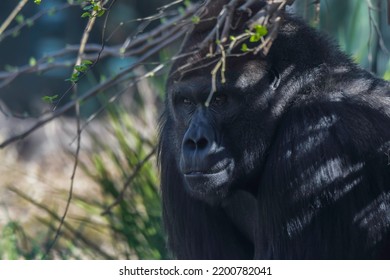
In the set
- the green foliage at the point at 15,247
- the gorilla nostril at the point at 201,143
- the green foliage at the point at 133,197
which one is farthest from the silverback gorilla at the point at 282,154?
the green foliage at the point at 15,247

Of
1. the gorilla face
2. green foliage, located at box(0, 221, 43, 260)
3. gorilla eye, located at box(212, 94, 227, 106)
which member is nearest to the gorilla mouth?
the gorilla face

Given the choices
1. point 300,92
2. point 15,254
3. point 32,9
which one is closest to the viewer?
point 300,92

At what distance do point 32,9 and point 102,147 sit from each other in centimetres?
557

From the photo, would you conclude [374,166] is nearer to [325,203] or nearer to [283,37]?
[325,203]

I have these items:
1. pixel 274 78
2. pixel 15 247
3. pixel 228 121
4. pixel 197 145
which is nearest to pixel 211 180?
pixel 197 145

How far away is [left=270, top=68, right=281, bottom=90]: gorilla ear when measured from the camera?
487cm

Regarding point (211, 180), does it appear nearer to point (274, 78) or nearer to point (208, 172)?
point (208, 172)

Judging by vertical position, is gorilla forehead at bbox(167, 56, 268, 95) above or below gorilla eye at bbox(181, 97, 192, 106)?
above

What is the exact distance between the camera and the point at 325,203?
454 centimetres

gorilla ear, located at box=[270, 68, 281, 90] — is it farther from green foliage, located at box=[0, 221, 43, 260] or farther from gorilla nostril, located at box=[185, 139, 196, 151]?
green foliage, located at box=[0, 221, 43, 260]

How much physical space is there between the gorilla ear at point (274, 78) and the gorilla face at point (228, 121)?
0.03 m

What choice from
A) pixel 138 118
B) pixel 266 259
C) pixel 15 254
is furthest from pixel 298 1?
pixel 15 254

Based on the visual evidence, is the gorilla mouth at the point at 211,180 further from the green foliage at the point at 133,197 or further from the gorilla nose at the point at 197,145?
the green foliage at the point at 133,197

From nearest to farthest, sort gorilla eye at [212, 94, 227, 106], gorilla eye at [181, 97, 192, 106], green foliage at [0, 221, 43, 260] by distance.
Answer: gorilla eye at [212, 94, 227, 106], gorilla eye at [181, 97, 192, 106], green foliage at [0, 221, 43, 260]
